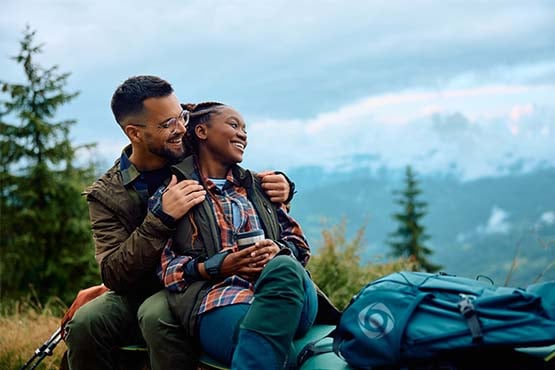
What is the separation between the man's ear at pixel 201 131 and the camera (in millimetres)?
4004

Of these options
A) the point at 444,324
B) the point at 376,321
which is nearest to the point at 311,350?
the point at 376,321

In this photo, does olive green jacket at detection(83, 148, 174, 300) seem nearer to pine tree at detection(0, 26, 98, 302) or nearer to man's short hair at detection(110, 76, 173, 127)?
man's short hair at detection(110, 76, 173, 127)

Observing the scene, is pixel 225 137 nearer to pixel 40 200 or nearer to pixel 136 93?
pixel 136 93

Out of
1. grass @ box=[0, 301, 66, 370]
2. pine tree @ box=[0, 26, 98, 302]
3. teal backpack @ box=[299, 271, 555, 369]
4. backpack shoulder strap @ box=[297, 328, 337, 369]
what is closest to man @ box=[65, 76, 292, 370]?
backpack shoulder strap @ box=[297, 328, 337, 369]

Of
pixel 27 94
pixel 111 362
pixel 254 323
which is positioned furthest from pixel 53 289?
pixel 254 323

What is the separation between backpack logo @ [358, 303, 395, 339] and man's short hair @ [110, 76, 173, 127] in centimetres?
185

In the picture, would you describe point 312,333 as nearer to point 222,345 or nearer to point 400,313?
point 222,345

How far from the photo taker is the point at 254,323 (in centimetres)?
301

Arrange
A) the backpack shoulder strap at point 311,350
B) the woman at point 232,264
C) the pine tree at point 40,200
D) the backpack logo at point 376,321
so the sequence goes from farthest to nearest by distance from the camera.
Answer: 1. the pine tree at point 40,200
2. the backpack shoulder strap at point 311,350
3. the woman at point 232,264
4. the backpack logo at point 376,321

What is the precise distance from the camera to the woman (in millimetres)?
3023

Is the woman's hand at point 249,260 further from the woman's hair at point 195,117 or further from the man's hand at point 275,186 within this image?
the woman's hair at point 195,117

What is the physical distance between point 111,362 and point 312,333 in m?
1.24

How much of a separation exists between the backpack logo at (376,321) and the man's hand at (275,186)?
46.8 inches

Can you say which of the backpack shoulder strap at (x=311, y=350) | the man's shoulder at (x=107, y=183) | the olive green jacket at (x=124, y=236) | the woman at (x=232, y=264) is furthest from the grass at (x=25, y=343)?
the backpack shoulder strap at (x=311, y=350)
